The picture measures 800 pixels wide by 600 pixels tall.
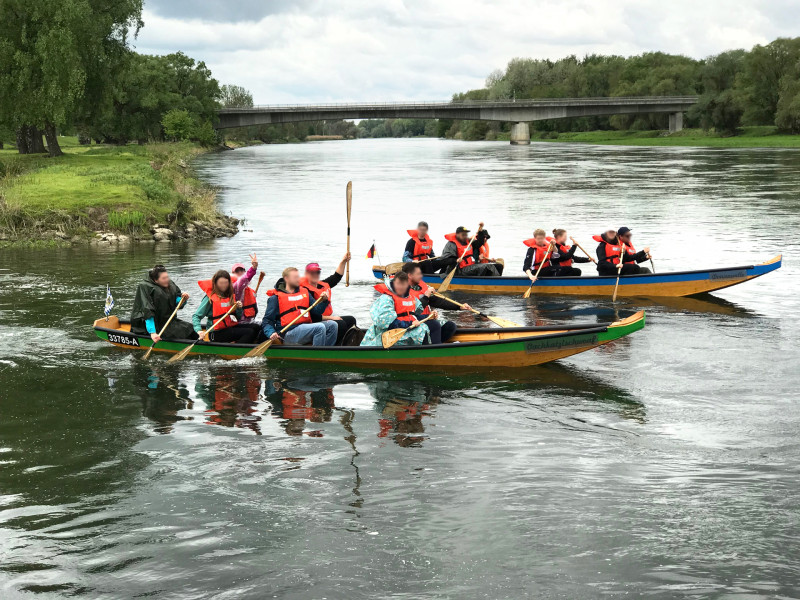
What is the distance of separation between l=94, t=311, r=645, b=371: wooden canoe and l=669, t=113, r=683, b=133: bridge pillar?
86.6 meters

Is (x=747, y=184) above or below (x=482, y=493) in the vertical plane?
above

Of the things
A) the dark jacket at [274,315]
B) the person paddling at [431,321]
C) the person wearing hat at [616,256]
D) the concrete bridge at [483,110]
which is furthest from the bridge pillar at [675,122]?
the dark jacket at [274,315]

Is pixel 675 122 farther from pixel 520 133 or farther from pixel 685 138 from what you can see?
pixel 520 133

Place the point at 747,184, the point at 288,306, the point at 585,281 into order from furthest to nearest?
the point at 747,184
the point at 585,281
the point at 288,306

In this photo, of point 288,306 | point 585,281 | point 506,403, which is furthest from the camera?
point 585,281

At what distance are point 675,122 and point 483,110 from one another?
19.6 metres

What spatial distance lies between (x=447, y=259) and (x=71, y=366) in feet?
26.6

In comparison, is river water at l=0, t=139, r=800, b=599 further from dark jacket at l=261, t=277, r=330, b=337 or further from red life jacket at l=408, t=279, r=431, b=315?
red life jacket at l=408, t=279, r=431, b=315

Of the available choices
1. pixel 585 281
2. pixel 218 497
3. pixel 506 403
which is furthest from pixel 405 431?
pixel 585 281

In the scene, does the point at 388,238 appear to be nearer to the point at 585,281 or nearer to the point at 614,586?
the point at 585,281

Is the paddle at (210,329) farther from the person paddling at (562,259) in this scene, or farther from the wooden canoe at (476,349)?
the person paddling at (562,259)

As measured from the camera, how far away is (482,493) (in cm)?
843

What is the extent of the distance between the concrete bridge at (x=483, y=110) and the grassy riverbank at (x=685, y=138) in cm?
325

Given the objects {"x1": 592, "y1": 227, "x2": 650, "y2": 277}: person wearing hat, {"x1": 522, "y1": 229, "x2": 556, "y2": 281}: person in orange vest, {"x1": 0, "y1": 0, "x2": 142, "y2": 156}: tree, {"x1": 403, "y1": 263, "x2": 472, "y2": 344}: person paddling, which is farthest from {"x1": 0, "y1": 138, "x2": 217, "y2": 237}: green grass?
{"x1": 403, "y1": 263, "x2": 472, "y2": 344}: person paddling
